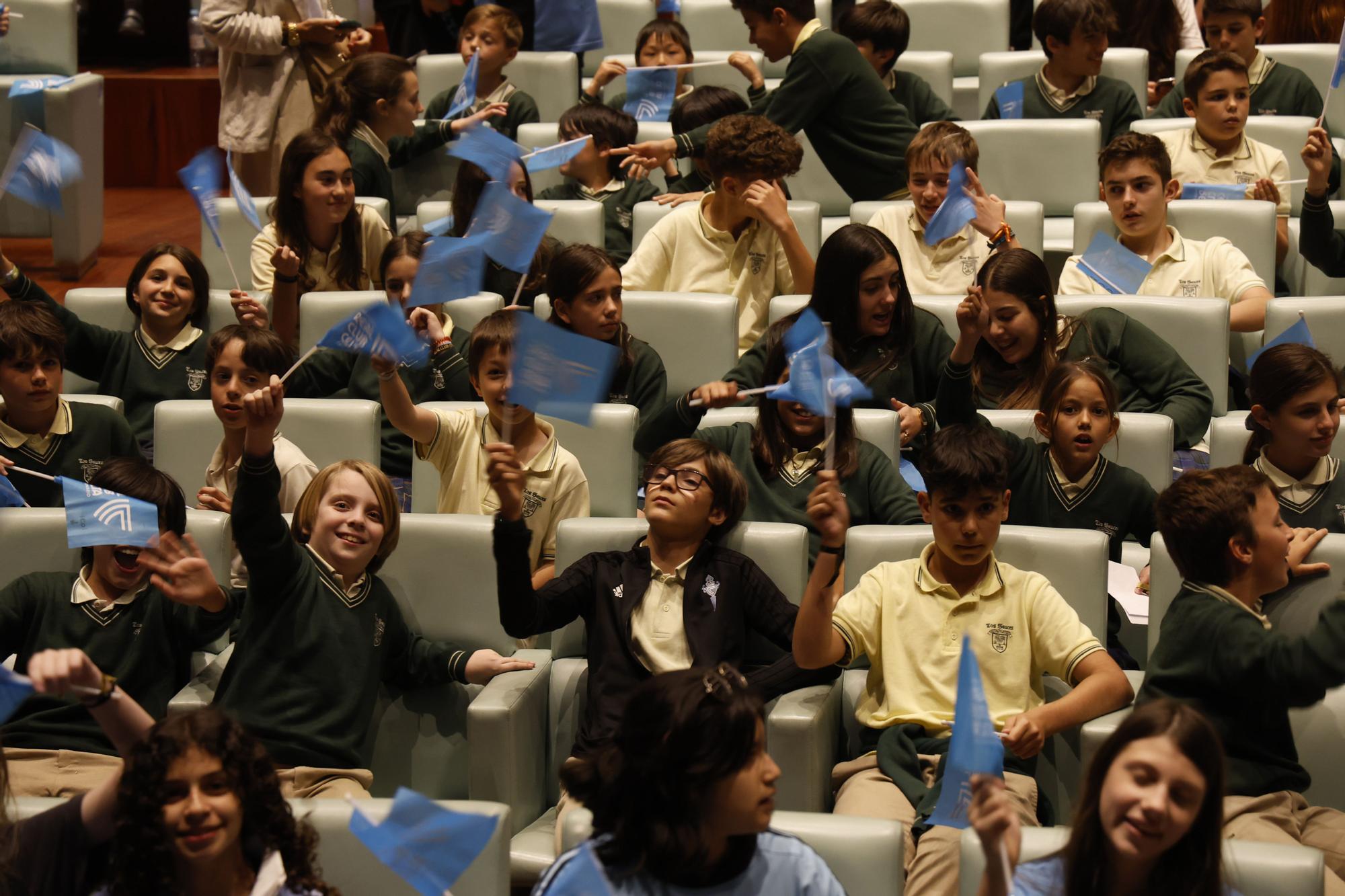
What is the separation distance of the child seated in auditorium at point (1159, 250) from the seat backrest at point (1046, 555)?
136 cm

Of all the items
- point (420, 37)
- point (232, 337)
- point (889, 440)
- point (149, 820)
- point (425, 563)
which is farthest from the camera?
point (420, 37)

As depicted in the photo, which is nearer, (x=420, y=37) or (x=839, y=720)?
(x=839, y=720)

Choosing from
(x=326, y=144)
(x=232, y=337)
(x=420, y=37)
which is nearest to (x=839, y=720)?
(x=232, y=337)

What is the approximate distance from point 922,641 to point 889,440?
2.03 feet

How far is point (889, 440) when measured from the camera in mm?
3068

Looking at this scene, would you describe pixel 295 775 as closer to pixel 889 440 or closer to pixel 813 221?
pixel 889 440

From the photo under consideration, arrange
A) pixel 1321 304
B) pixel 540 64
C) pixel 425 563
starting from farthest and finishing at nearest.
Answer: pixel 540 64 < pixel 1321 304 < pixel 425 563

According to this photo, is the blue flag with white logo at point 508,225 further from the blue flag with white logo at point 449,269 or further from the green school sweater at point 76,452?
the green school sweater at point 76,452

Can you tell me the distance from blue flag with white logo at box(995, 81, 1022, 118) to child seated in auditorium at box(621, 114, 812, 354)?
121 cm

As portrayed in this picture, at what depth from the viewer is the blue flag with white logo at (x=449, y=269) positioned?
104 inches

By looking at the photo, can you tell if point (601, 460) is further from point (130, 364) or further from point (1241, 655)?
point (1241, 655)

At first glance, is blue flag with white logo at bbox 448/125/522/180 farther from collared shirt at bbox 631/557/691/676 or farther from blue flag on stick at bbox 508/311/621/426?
collared shirt at bbox 631/557/691/676

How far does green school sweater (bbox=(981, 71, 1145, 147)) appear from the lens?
491 cm

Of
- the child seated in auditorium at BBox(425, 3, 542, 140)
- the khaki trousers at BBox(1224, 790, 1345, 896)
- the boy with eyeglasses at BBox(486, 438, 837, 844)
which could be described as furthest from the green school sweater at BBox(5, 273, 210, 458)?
the khaki trousers at BBox(1224, 790, 1345, 896)
